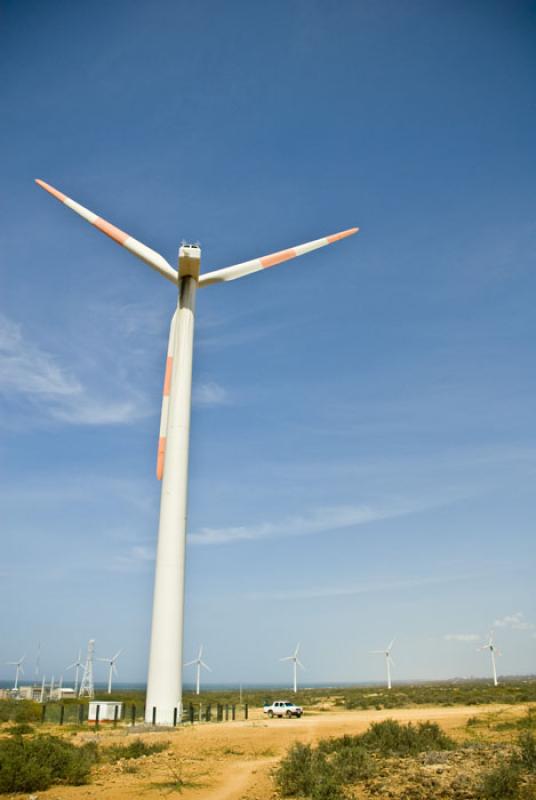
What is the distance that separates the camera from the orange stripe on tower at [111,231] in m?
41.3

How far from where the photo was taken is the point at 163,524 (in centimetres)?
3425

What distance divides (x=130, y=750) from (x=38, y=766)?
22.8ft

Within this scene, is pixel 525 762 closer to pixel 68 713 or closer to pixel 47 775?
pixel 47 775

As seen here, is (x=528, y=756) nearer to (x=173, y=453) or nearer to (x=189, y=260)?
(x=173, y=453)

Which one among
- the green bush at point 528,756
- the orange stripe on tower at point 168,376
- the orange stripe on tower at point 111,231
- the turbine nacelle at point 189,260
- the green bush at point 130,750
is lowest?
the green bush at point 130,750

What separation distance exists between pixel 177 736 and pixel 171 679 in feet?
8.42

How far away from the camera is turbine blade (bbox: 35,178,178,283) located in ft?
134

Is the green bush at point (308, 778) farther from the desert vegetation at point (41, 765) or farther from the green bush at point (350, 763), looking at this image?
the desert vegetation at point (41, 765)

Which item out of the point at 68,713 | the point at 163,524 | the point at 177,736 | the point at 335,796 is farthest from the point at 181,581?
the point at 68,713

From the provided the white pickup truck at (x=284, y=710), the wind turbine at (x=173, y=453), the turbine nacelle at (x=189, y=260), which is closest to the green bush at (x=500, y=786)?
the wind turbine at (x=173, y=453)

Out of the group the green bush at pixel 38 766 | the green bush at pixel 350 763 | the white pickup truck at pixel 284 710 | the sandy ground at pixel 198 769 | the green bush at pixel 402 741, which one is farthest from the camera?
the white pickup truck at pixel 284 710

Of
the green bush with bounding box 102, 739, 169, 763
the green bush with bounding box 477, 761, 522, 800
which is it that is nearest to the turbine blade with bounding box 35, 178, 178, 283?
the green bush with bounding box 102, 739, 169, 763

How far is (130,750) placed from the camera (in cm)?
2497

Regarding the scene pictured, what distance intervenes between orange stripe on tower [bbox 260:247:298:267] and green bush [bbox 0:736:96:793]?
2926 cm
